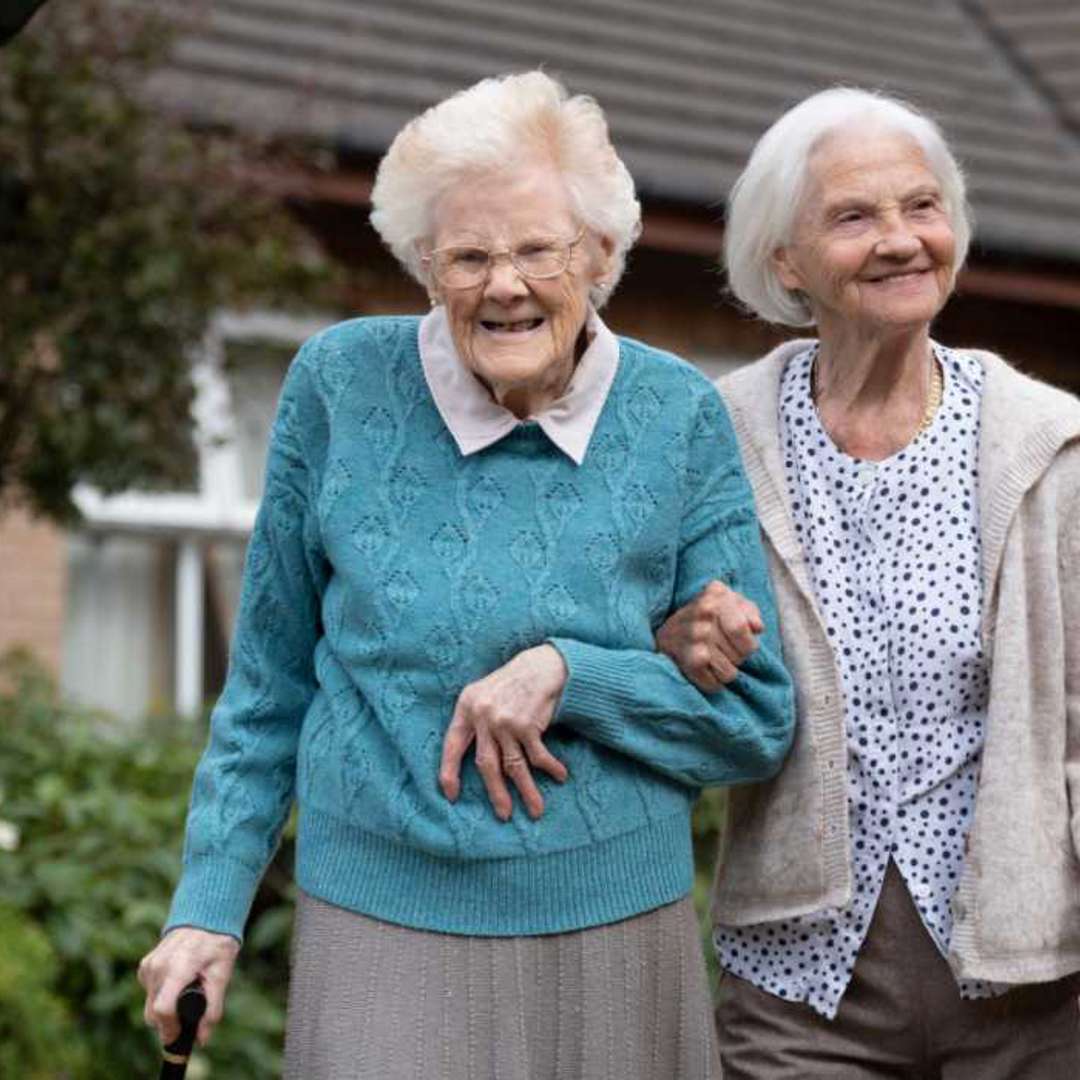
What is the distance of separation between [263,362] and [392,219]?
4.33m

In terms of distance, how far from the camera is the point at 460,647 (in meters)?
3.25

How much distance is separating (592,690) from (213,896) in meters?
→ 0.59

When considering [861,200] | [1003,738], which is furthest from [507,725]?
[861,200]

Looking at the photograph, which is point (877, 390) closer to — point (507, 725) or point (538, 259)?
point (538, 259)

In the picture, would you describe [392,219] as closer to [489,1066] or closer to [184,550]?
[489,1066]

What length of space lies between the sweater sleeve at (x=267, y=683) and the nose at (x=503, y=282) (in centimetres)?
32

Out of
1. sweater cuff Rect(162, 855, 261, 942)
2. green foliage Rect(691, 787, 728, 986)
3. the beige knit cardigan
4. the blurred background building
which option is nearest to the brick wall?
the blurred background building

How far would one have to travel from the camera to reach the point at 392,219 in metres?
3.38

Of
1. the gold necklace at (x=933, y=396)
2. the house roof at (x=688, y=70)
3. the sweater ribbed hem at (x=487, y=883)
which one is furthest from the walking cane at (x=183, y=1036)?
the house roof at (x=688, y=70)

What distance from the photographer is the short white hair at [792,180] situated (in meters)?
3.56

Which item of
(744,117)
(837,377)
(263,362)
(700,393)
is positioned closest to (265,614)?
(700,393)

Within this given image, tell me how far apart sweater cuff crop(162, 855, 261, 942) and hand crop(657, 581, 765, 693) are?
653 millimetres

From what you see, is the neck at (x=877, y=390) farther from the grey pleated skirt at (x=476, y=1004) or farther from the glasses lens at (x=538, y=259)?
the grey pleated skirt at (x=476, y=1004)

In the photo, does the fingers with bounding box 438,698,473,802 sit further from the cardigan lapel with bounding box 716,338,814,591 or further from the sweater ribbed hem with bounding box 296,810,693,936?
the cardigan lapel with bounding box 716,338,814,591
